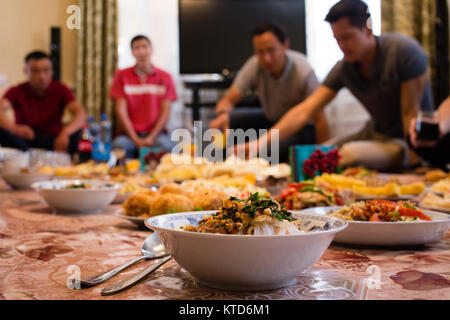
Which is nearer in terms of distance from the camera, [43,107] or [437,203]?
[437,203]

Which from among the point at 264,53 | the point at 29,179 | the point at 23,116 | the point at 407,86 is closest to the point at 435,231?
the point at 29,179

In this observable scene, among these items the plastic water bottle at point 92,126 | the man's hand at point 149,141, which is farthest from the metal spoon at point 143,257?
the plastic water bottle at point 92,126

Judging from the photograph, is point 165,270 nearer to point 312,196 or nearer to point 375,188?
point 312,196

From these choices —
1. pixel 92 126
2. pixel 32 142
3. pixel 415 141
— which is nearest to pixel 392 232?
pixel 415 141

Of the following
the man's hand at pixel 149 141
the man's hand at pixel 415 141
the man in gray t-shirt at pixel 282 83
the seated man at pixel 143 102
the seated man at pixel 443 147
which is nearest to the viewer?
the man's hand at pixel 415 141

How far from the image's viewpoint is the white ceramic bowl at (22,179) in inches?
52.1

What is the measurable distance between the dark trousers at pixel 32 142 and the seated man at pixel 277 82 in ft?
3.97

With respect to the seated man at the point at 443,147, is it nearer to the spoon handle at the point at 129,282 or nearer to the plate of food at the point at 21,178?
the plate of food at the point at 21,178

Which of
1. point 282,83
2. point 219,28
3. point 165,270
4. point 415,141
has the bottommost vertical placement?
point 165,270

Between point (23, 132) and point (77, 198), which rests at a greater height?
point (23, 132)

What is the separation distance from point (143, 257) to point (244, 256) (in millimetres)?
180

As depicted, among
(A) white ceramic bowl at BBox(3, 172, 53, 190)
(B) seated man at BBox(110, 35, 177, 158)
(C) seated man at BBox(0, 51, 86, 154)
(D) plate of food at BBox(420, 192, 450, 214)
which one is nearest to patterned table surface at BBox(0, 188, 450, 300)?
(D) plate of food at BBox(420, 192, 450, 214)

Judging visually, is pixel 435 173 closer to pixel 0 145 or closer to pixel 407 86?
pixel 407 86

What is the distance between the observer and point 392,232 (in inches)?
22.5
